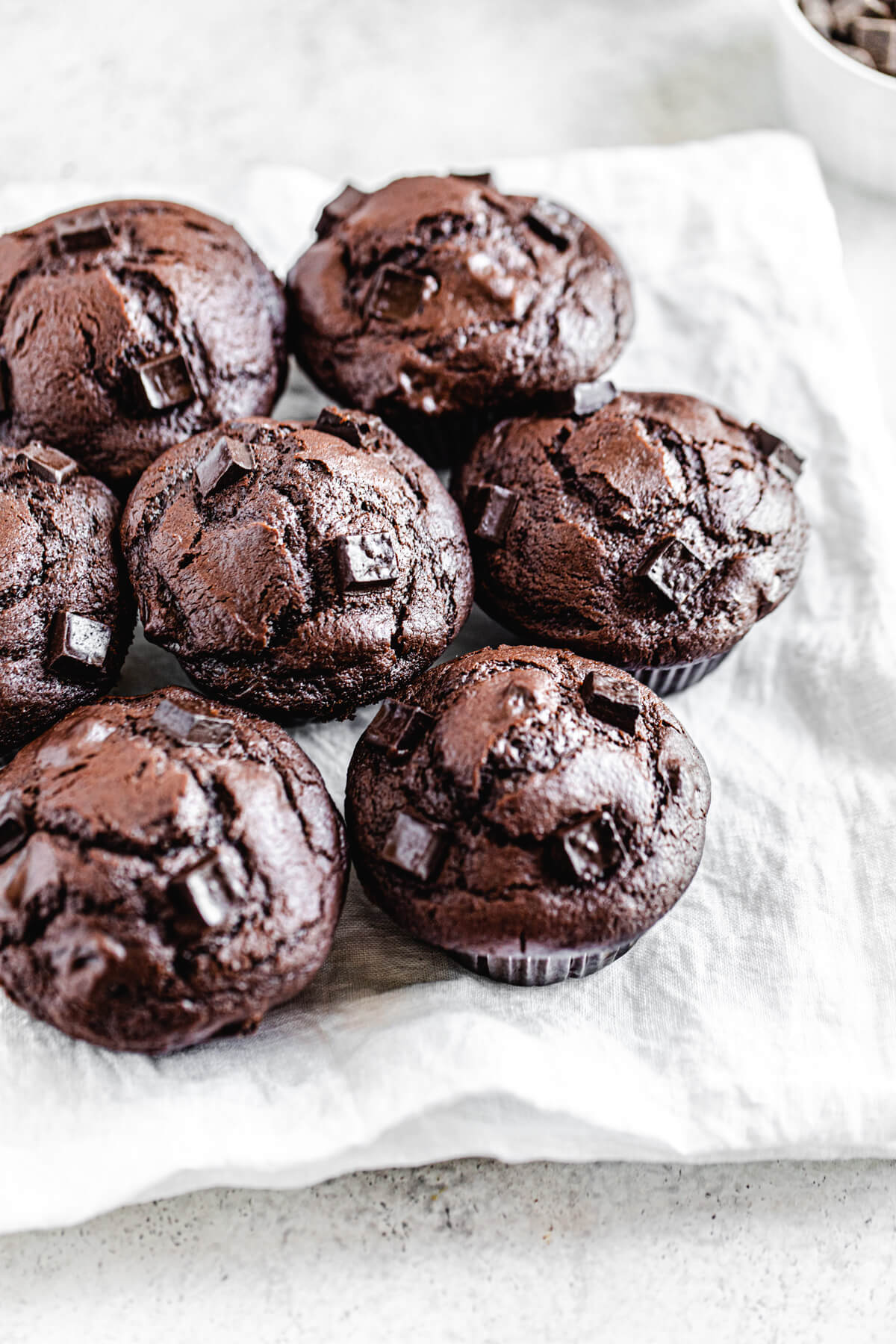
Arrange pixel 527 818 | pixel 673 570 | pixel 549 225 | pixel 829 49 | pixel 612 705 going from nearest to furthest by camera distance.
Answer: pixel 527 818 < pixel 612 705 < pixel 673 570 < pixel 549 225 < pixel 829 49

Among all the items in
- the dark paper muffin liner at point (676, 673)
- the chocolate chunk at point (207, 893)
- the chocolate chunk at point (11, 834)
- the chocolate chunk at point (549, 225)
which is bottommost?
the dark paper muffin liner at point (676, 673)

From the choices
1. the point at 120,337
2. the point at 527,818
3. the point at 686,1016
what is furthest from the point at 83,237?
the point at 686,1016

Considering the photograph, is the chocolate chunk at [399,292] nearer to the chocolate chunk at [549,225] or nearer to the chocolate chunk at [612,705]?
→ the chocolate chunk at [549,225]

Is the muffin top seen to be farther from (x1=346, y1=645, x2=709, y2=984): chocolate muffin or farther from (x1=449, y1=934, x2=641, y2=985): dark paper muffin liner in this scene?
(x1=449, y1=934, x2=641, y2=985): dark paper muffin liner

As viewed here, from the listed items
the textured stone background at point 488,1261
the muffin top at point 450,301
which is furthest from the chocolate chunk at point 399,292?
the textured stone background at point 488,1261

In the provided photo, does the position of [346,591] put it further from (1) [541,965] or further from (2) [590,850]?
(1) [541,965]

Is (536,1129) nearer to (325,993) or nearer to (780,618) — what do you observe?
(325,993)
